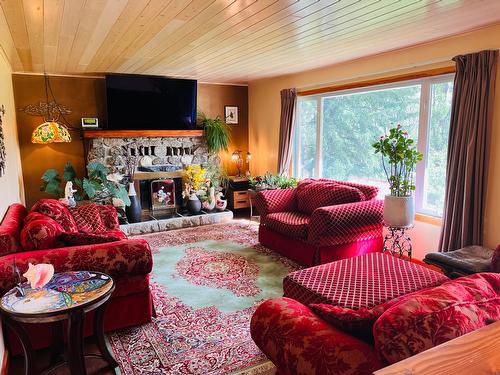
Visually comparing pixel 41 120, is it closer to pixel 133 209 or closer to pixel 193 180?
pixel 133 209

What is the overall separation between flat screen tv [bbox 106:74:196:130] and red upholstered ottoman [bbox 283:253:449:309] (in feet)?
13.6

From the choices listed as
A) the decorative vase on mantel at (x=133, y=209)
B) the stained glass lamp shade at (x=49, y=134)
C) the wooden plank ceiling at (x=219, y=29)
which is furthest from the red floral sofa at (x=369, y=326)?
the stained glass lamp shade at (x=49, y=134)

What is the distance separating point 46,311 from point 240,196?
4.68 metres

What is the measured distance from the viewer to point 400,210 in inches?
138

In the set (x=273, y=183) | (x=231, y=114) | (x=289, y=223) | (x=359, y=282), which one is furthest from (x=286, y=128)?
(x=359, y=282)

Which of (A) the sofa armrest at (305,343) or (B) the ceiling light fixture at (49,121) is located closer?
(A) the sofa armrest at (305,343)

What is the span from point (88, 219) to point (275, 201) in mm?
2147

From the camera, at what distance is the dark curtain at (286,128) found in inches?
226

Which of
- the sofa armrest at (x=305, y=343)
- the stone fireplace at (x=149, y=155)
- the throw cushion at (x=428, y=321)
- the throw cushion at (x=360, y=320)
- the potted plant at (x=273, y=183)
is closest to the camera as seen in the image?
the throw cushion at (x=428, y=321)

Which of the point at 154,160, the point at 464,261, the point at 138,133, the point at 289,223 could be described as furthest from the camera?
the point at 154,160

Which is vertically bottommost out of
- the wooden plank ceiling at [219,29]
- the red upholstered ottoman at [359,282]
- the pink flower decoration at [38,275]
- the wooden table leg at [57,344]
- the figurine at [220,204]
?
the wooden table leg at [57,344]

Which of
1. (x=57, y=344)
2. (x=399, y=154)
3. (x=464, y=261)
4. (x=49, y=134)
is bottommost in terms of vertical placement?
(x=57, y=344)

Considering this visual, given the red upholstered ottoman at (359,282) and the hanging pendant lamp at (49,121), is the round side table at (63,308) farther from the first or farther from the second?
the hanging pendant lamp at (49,121)

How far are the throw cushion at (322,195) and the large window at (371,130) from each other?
0.62 metres
